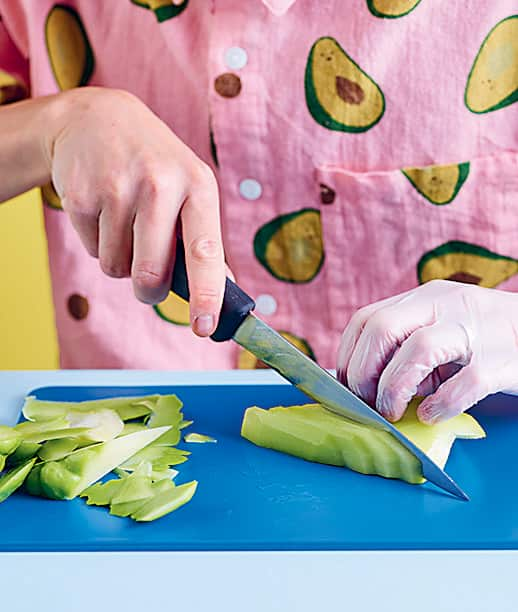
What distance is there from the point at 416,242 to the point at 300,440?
1.26ft

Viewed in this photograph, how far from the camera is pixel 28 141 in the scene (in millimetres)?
1099

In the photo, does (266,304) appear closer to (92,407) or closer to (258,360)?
(258,360)

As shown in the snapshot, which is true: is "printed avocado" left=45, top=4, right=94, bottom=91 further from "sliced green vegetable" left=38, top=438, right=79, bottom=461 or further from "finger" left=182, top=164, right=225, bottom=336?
"sliced green vegetable" left=38, top=438, right=79, bottom=461

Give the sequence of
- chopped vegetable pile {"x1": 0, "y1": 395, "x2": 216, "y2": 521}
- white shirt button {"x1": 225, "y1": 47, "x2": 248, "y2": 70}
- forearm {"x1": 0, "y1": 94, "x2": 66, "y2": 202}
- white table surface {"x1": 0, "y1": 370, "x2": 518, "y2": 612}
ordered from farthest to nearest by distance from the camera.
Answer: white shirt button {"x1": 225, "y1": 47, "x2": 248, "y2": 70}
forearm {"x1": 0, "y1": 94, "x2": 66, "y2": 202}
chopped vegetable pile {"x1": 0, "y1": 395, "x2": 216, "y2": 521}
white table surface {"x1": 0, "y1": 370, "x2": 518, "y2": 612}

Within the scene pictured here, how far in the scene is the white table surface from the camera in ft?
2.34

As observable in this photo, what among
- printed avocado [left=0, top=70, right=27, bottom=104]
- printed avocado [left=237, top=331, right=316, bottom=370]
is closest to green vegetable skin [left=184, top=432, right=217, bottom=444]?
printed avocado [left=237, top=331, right=316, bottom=370]

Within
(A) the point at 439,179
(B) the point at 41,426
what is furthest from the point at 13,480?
(A) the point at 439,179

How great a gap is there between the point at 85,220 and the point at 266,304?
35cm

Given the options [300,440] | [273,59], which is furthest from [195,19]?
[300,440]

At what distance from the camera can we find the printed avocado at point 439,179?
1183 millimetres

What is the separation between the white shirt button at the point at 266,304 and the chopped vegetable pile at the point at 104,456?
0.94 feet

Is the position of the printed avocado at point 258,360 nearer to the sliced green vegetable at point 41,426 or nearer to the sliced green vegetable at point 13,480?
the sliced green vegetable at point 41,426

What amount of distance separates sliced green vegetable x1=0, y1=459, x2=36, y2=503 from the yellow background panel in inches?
56.4

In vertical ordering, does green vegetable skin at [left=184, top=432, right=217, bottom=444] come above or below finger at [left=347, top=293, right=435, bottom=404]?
below
